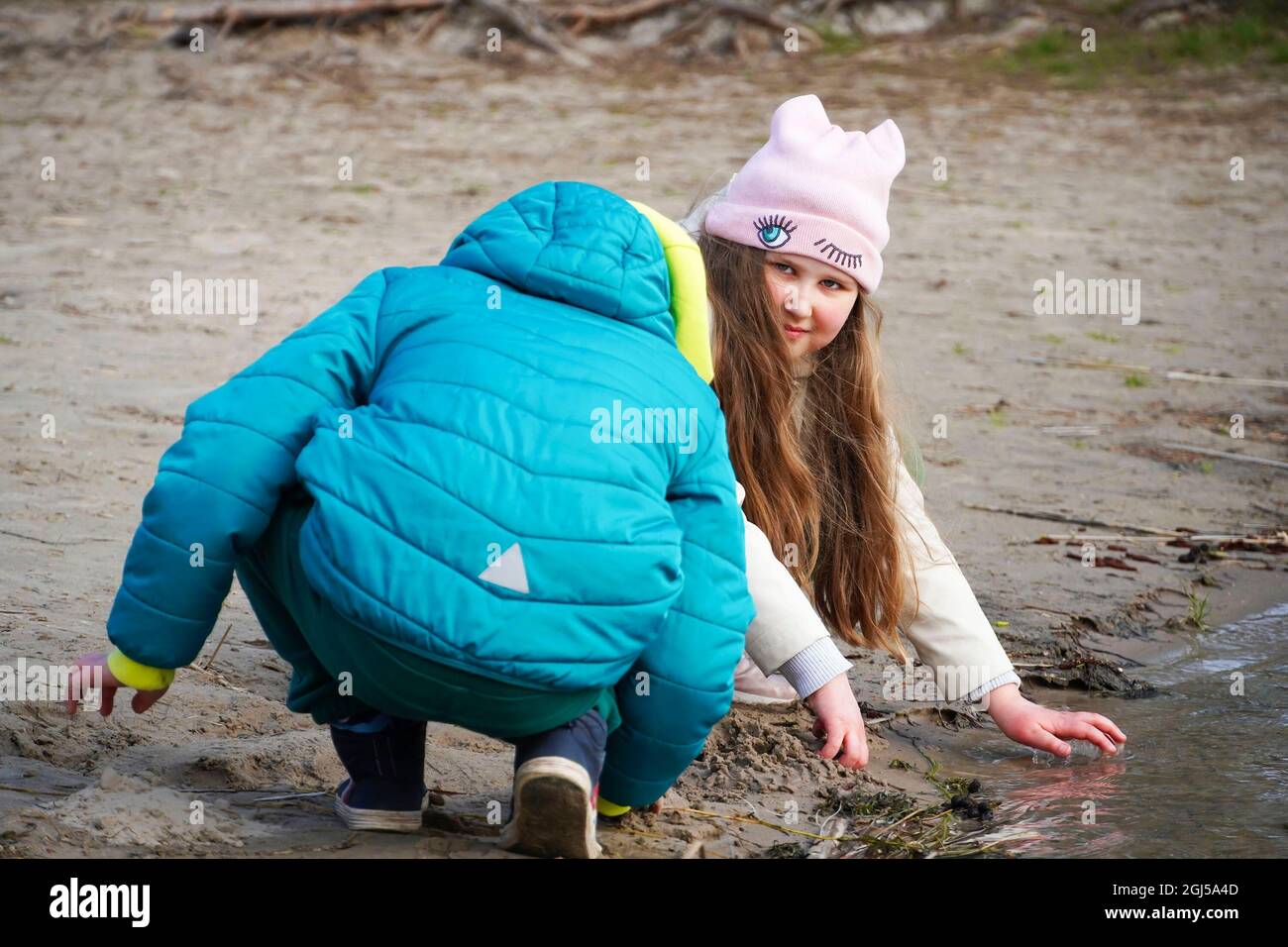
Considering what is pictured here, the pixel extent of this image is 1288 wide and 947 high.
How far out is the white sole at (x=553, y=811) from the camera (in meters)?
2.00

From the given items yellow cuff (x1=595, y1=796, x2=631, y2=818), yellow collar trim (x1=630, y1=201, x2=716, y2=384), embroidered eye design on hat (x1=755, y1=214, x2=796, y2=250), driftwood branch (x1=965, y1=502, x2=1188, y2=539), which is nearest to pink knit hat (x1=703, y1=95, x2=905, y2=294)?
embroidered eye design on hat (x1=755, y1=214, x2=796, y2=250)

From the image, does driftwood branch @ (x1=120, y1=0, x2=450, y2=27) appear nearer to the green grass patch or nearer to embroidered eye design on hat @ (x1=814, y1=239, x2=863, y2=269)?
the green grass patch

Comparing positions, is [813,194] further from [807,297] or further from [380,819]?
[380,819]

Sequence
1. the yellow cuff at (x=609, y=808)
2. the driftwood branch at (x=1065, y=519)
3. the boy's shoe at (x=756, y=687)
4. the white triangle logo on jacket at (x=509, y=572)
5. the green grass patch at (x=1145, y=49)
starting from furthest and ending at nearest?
the green grass patch at (x=1145, y=49) → the driftwood branch at (x=1065, y=519) → the boy's shoe at (x=756, y=687) → the yellow cuff at (x=609, y=808) → the white triangle logo on jacket at (x=509, y=572)

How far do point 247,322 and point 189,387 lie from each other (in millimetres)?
838

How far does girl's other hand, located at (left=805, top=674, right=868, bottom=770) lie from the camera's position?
255 cm

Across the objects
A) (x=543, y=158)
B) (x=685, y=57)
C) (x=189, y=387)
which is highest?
(x=685, y=57)

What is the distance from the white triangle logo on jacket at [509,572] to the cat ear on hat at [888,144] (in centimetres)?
141

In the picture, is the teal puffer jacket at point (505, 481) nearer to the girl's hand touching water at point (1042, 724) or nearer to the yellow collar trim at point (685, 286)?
the yellow collar trim at point (685, 286)

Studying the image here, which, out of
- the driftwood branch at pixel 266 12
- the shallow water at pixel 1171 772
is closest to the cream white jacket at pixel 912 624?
the shallow water at pixel 1171 772

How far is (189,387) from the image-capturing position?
4.96m

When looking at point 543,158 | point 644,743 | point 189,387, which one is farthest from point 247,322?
point 644,743

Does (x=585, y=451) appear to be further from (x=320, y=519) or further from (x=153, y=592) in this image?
(x=153, y=592)

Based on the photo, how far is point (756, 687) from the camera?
3139 mm
